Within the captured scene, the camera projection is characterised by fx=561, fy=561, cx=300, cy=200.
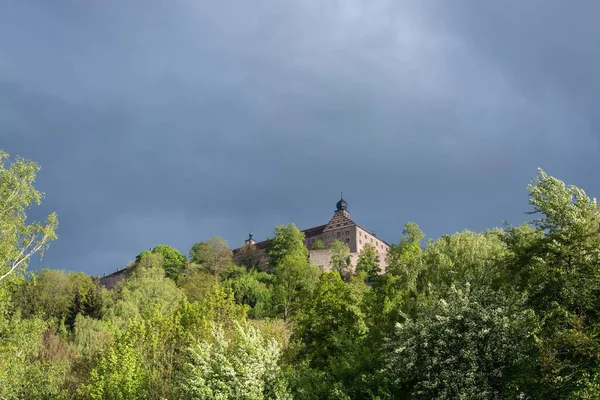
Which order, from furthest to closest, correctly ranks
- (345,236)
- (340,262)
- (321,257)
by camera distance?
1. (345,236)
2. (321,257)
3. (340,262)

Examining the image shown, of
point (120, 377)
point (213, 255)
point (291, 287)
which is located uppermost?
point (213, 255)

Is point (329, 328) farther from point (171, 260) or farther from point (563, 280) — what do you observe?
point (171, 260)

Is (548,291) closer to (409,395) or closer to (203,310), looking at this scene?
(409,395)

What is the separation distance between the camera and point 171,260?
13200 cm

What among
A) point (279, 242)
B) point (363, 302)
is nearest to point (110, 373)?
point (363, 302)

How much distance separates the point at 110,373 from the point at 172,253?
Result: 106m

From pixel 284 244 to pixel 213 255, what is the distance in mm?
15920

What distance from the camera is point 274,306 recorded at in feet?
217

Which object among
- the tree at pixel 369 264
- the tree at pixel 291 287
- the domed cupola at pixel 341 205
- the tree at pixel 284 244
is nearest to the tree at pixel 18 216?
the tree at pixel 291 287

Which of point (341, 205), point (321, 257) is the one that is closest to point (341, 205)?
point (341, 205)

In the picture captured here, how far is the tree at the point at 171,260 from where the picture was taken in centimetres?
12925

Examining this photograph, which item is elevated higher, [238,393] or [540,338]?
[540,338]

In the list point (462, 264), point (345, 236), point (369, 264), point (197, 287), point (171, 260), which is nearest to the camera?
point (462, 264)

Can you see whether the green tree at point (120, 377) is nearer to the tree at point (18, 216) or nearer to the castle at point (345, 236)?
the tree at point (18, 216)
